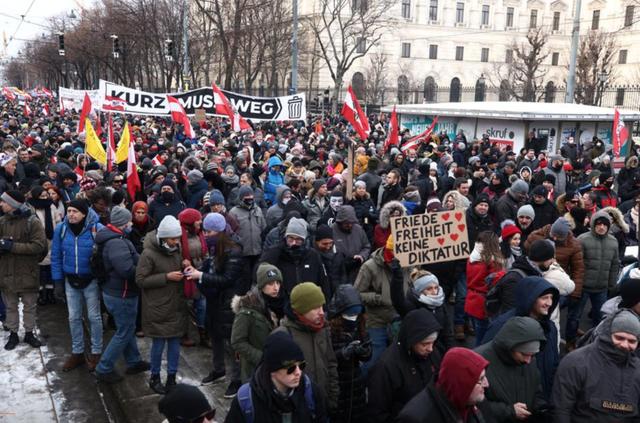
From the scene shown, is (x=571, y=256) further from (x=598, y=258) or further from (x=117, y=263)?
(x=117, y=263)

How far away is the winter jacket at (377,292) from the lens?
5430 millimetres

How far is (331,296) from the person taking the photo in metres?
6.17

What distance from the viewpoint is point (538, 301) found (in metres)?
4.38

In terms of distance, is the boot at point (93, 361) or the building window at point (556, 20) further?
the building window at point (556, 20)

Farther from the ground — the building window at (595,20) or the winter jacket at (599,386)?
the building window at (595,20)

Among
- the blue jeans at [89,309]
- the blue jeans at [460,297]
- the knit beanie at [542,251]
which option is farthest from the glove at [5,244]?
the knit beanie at [542,251]

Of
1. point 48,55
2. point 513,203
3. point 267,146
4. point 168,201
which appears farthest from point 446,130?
point 48,55

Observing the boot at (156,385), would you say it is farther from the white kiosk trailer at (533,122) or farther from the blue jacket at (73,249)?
the white kiosk trailer at (533,122)

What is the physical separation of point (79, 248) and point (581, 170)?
1151 cm

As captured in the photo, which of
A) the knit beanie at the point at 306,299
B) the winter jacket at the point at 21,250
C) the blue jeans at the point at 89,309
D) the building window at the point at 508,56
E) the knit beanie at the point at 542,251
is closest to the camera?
the knit beanie at the point at 306,299

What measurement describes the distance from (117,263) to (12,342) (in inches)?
83.2

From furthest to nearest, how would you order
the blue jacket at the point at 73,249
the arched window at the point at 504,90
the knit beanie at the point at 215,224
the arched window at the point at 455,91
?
the arched window at the point at 455,91, the arched window at the point at 504,90, the blue jacket at the point at 73,249, the knit beanie at the point at 215,224

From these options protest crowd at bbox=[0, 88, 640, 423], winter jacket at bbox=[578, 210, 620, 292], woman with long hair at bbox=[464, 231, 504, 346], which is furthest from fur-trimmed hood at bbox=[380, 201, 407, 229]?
winter jacket at bbox=[578, 210, 620, 292]

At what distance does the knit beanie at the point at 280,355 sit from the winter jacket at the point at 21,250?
169 inches
